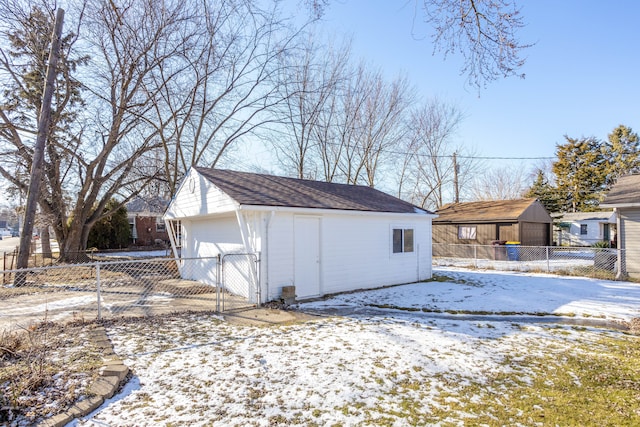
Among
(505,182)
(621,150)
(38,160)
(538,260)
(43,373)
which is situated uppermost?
(621,150)

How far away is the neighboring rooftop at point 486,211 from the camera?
66.0 ft

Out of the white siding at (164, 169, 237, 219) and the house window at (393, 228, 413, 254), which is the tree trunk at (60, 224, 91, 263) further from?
the house window at (393, 228, 413, 254)

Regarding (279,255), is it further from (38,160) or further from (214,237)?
(38,160)

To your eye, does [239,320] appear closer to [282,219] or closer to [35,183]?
[282,219]

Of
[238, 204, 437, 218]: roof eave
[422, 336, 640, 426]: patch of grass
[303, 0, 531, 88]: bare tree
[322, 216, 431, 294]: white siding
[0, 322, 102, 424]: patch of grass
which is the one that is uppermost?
[303, 0, 531, 88]: bare tree

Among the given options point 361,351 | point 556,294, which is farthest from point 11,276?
point 556,294

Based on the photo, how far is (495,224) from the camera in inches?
808

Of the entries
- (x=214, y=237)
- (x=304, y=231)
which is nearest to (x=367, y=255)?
(x=304, y=231)

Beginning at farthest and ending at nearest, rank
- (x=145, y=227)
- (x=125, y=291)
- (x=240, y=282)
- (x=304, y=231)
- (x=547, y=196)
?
1. (x=547, y=196)
2. (x=145, y=227)
3. (x=125, y=291)
4. (x=240, y=282)
5. (x=304, y=231)

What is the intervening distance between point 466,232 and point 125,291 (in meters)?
19.0

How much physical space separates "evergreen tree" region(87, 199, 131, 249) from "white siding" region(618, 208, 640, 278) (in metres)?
27.3

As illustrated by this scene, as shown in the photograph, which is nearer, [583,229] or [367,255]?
[367,255]

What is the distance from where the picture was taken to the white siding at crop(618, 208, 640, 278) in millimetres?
11836

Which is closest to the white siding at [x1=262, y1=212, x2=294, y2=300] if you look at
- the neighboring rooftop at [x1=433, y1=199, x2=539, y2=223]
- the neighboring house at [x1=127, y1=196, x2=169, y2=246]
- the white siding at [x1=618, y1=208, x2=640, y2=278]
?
the white siding at [x1=618, y1=208, x2=640, y2=278]
